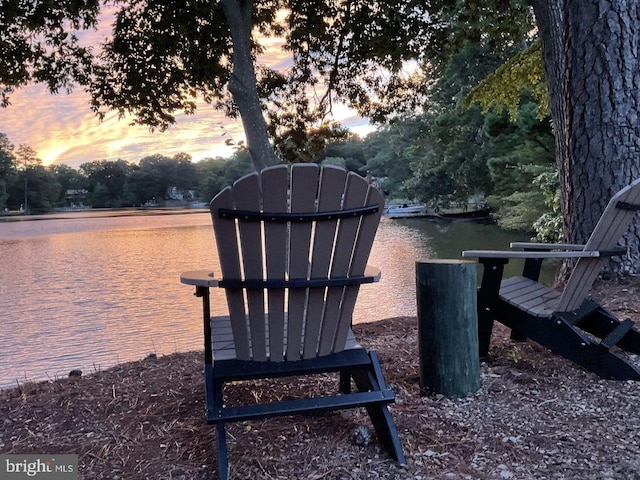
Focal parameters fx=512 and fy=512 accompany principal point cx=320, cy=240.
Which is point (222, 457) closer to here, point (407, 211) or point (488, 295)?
point (488, 295)

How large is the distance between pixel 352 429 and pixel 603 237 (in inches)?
63.3

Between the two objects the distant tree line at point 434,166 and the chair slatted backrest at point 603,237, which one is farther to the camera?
the distant tree line at point 434,166

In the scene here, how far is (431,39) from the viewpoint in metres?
7.39

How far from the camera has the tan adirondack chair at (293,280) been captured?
6.42 feet

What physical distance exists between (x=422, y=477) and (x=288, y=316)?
2.65 feet

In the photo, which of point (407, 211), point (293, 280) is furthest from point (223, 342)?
point (407, 211)

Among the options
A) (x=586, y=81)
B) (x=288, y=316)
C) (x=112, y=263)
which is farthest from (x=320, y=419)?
(x=112, y=263)

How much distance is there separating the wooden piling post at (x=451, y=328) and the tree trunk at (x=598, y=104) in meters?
2.26

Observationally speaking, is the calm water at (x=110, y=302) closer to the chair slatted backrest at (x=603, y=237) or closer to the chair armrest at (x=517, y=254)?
the chair armrest at (x=517, y=254)

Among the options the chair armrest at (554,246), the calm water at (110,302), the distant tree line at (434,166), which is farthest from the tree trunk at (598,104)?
the calm water at (110,302)

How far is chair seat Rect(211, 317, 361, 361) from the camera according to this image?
88.3 inches

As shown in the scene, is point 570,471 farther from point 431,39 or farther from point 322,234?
point 431,39

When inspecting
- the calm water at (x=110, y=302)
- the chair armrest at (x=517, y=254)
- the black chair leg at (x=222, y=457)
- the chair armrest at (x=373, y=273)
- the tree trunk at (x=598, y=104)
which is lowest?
the calm water at (x=110, y=302)

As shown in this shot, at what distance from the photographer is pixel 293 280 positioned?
6.76ft
